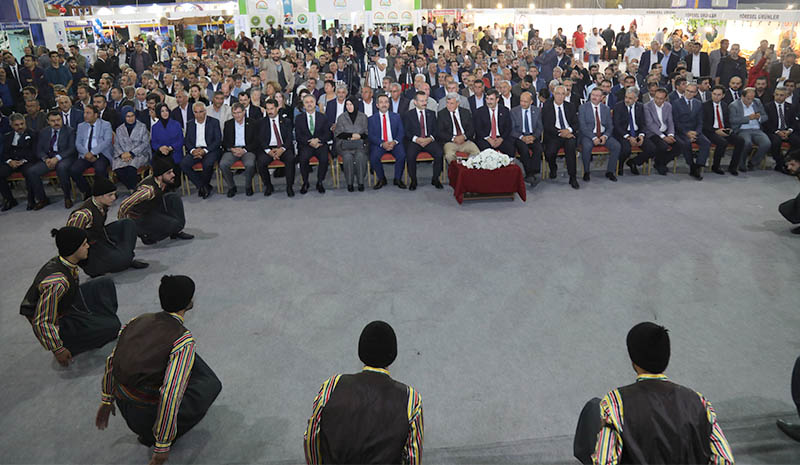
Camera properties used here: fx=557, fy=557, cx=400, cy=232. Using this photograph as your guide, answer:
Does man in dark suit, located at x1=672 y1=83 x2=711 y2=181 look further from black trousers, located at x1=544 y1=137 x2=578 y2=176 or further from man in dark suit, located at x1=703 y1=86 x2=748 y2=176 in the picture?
black trousers, located at x1=544 y1=137 x2=578 y2=176

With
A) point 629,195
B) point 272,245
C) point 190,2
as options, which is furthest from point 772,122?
point 190,2

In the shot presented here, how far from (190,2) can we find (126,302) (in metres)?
17.8

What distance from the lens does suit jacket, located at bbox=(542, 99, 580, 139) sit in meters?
8.04

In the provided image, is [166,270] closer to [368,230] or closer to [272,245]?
[272,245]

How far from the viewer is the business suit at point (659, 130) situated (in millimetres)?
7988

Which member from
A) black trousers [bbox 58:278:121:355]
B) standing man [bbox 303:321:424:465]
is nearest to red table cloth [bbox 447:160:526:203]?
black trousers [bbox 58:278:121:355]

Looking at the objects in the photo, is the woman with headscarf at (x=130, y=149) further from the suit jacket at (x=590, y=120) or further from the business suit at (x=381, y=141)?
the suit jacket at (x=590, y=120)

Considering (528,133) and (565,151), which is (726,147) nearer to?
(565,151)

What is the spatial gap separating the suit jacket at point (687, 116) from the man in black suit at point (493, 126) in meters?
2.50

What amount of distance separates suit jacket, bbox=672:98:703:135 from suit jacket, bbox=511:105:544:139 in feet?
6.61

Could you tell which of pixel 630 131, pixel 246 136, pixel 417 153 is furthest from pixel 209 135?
pixel 630 131

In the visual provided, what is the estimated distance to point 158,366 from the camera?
106 inches

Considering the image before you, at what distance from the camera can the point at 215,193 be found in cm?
779

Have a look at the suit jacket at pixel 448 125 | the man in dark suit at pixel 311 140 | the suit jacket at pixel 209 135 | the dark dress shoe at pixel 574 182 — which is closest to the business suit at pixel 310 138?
the man in dark suit at pixel 311 140
